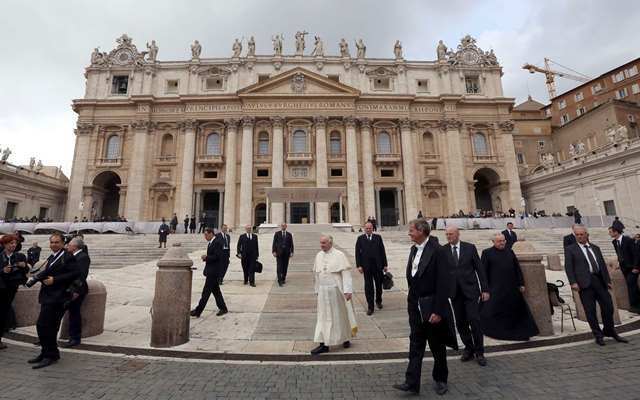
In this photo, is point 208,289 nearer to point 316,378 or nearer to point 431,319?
point 316,378

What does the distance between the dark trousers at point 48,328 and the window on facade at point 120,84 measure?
135 ft

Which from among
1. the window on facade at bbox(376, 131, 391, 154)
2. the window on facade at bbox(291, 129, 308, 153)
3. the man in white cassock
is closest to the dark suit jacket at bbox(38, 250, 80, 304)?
the man in white cassock

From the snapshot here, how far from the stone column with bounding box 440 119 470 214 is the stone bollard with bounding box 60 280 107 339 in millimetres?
34229

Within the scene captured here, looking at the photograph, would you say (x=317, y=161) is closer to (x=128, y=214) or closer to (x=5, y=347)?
(x=128, y=214)

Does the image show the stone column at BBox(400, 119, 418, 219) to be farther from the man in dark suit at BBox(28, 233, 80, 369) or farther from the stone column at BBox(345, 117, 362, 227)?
the man in dark suit at BBox(28, 233, 80, 369)

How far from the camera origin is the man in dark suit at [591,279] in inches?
189

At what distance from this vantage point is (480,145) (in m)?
37.3

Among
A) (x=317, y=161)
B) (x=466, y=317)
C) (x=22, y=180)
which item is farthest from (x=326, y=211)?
(x=22, y=180)

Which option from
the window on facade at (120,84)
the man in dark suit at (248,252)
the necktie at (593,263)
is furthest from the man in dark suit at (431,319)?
the window on facade at (120,84)

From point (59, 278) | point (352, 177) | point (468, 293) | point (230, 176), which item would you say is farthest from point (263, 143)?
point (468, 293)

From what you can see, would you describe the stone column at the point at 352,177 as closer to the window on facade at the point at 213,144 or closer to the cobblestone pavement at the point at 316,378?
the window on facade at the point at 213,144

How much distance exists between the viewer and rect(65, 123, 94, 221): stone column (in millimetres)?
32359

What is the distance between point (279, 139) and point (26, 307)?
1151 inches

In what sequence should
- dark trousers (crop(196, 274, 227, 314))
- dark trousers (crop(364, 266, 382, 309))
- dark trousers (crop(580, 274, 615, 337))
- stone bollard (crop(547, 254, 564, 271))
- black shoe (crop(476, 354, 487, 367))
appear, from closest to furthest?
black shoe (crop(476, 354, 487, 367))
dark trousers (crop(580, 274, 615, 337))
dark trousers (crop(196, 274, 227, 314))
dark trousers (crop(364, 266, 382, 309))
stone bollard (crop(547, 254, 564, 271))
